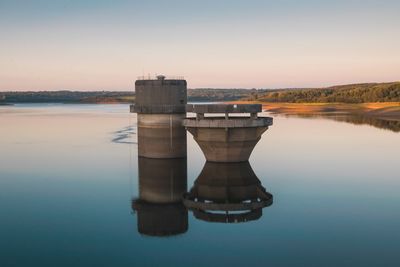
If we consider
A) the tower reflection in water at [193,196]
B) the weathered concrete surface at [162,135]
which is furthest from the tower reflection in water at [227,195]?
the weathered concrete surface at [162,135]

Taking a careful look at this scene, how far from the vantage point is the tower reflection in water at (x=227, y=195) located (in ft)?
82.3

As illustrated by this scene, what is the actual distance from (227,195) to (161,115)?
11590 mm

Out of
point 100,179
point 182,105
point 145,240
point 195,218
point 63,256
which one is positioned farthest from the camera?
point 182,105

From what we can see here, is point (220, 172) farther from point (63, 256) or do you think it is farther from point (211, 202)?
point (63, 256)

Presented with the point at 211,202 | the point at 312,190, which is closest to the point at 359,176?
the point at 312,190

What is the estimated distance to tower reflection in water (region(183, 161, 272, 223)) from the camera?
82.3 feet

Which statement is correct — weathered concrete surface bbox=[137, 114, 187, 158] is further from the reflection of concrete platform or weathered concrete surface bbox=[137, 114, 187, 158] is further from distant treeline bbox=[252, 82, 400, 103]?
distant treeline bbox=[252, 82, 400, 103]

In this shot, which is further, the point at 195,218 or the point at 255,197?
the point at 255,197

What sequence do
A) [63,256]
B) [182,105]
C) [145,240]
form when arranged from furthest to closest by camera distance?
[182,105], [145,240], [63,256]

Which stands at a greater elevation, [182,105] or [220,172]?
[182,105]

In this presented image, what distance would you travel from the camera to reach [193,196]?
29.0 meters

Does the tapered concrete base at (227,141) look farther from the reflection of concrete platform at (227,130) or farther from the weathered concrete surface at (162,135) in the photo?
the weathered concrete surface at (162,135)

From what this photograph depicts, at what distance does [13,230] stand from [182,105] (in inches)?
756

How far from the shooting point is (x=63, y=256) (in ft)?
62.1
